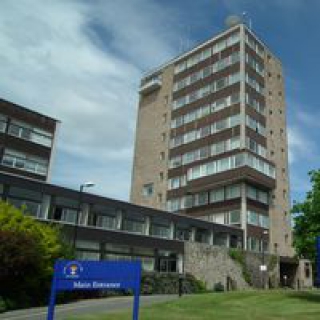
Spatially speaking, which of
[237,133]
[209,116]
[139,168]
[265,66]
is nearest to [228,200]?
[237,133]

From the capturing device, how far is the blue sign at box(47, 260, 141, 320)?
13547 millimetres

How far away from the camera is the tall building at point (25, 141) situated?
4591 centimetres

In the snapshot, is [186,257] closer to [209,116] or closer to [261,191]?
[261,191]

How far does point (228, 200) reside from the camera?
57844 millimetres

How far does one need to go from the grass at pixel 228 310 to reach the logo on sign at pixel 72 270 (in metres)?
6.49

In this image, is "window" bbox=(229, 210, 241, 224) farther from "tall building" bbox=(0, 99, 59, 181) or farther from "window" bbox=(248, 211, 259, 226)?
"tall building" bbox=(0, 99, 59, 181)

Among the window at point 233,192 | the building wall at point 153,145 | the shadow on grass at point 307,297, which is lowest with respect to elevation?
the shadow on grass at point 307,297

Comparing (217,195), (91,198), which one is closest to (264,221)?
(217,195)

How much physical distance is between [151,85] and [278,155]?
82.3ft

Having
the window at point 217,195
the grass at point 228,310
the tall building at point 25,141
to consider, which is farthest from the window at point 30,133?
the grass at point 228,310

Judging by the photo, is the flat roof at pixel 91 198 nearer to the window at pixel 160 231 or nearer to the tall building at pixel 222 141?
the window at pixel 160 231

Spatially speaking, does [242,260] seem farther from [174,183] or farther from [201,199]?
[174,183]

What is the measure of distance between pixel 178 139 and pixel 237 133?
453 inches

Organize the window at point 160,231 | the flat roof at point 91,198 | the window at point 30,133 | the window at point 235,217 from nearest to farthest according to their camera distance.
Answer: the flat roof at point 91,198 → the window at point 160,231 → the window at point 30,133 → the window at point 235,217
